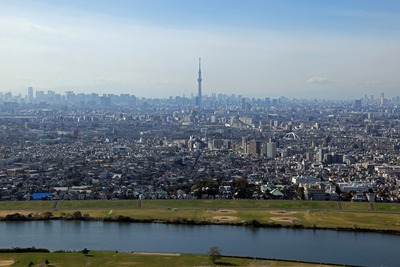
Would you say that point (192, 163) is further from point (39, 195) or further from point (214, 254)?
point (214, 254)

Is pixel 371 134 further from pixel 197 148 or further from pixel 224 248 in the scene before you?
pixel 224 248

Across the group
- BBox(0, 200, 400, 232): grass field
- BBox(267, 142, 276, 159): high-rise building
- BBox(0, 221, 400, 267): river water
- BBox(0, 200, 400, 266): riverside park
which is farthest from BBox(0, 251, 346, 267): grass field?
BBox(267, 142, 276, 159): high-rise building

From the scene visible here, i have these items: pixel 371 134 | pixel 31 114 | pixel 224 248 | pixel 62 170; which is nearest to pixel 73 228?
pixel 224 248

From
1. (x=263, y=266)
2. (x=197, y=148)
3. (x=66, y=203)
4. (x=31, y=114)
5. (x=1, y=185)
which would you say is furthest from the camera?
(x=31, y=114)

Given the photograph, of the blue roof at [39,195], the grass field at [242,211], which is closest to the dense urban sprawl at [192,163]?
the blue roof at [39,195]

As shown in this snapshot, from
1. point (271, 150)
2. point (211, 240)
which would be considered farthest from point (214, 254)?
point (271, 150)
